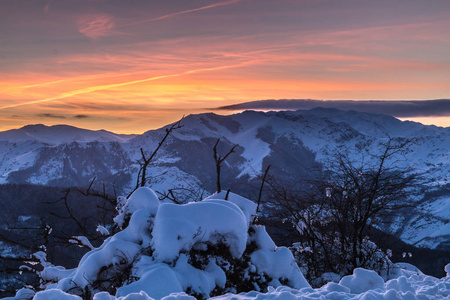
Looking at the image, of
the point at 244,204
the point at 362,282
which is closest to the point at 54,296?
the point at 244,204

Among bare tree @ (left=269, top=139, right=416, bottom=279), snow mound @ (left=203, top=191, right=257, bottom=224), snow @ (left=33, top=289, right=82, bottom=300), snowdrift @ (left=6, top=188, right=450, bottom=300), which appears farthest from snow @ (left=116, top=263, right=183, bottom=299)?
bare tree @ (left=269, top=139, right=416, bottom=279)

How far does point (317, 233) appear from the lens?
35.1 ft

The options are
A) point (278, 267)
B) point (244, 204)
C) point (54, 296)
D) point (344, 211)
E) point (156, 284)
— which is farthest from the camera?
point (344, 211)

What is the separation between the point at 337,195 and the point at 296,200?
112cm

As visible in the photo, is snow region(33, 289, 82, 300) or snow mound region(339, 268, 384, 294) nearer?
snow region(33, 289, 82, 300)

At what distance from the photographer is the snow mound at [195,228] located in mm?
4953

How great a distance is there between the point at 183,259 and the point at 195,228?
1.25ft

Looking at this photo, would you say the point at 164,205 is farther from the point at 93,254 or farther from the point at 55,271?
the point at 55,271

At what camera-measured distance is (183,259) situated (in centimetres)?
493

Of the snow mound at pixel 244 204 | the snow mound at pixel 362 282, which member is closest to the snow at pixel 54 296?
the snow mound at pixel 244 204

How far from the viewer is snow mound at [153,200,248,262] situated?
4953 millimetres

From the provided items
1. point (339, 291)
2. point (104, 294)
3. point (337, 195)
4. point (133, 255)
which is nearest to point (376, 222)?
point (337, 195)

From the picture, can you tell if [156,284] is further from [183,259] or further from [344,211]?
[344,211]

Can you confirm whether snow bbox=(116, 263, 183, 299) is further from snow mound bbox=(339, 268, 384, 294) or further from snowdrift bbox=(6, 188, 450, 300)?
snow mound bbox=(339, 268, 384, 294)
